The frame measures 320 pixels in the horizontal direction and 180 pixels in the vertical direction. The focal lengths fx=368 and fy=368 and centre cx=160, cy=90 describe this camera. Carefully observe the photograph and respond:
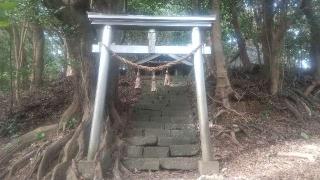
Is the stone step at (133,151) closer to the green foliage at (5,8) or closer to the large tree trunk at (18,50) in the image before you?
the green foliage at (5,8)

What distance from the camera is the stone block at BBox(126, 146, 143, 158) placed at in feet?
29.7

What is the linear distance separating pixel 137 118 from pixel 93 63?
2.50 metres

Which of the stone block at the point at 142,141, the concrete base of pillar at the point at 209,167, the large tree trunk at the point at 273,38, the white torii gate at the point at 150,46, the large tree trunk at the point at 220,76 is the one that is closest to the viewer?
the concrete base of pillar at the point at 209,167

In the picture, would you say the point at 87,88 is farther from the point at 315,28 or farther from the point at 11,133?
the point at 315,28

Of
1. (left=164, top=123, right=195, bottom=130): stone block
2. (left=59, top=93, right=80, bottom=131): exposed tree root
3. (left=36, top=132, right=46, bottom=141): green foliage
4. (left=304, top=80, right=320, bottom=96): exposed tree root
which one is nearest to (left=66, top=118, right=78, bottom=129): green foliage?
(left=59, top=93, right=80, bottom=131): exposed tree root

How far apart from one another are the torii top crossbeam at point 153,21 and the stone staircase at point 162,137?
118 inches

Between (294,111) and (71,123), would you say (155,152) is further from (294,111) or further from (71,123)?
(294,111)

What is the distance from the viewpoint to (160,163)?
28.3ft

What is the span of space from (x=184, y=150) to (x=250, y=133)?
2486 millimetres

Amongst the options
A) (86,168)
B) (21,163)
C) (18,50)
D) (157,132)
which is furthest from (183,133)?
(18,50)

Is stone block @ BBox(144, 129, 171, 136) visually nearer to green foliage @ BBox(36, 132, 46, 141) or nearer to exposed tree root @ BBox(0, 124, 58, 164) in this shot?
exposed tree root @ BBox(0, 124, 58, 164)

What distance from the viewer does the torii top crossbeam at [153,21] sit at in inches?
330

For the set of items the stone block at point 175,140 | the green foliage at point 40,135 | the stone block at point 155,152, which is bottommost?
the stone block at point 155,152

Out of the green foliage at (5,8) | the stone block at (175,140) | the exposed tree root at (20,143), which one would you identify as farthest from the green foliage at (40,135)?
the stone block at (175,140)
